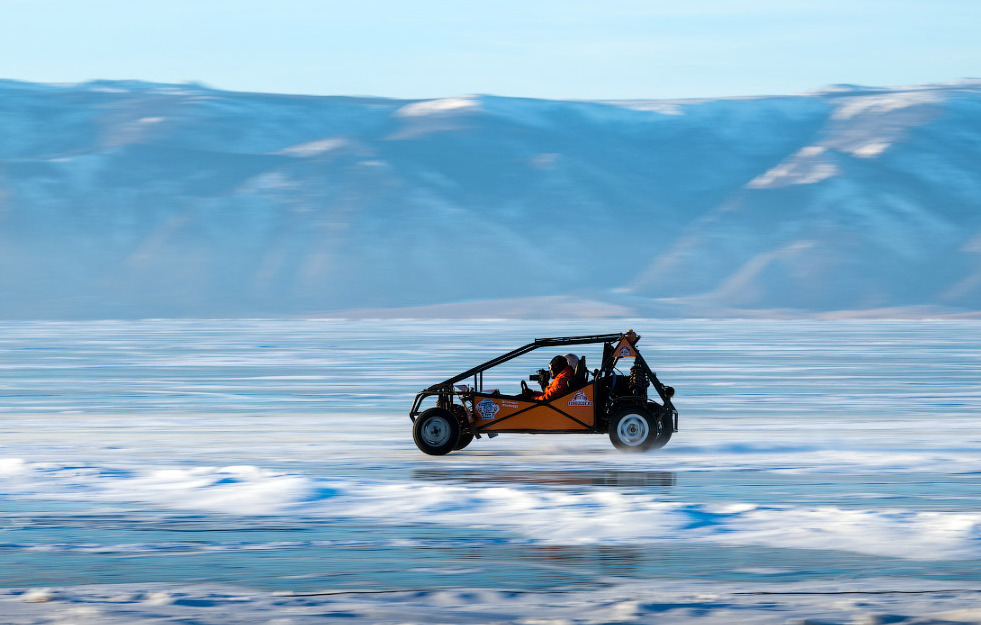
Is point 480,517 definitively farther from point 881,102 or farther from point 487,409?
point 881,102

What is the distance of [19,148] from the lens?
480 feet

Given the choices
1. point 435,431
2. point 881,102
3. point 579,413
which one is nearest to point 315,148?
point 881,102

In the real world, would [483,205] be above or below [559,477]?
above

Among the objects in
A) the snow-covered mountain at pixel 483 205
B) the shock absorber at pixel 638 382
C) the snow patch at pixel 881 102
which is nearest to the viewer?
the shock absorber at pixel 638 382

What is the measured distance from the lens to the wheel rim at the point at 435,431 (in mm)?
15266

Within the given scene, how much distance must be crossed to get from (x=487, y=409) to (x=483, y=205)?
4725 inches

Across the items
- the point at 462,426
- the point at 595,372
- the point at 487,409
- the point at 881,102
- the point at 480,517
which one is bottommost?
the point at 480,517

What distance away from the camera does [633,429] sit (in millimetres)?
15273

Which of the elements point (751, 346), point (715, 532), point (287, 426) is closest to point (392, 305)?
point (751, 346)

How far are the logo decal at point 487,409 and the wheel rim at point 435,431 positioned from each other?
35 centimetres

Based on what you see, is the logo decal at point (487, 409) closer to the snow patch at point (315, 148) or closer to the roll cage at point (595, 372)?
the roll cage at point (595, 372)

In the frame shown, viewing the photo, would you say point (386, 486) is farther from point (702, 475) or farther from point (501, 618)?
point (501, 618)

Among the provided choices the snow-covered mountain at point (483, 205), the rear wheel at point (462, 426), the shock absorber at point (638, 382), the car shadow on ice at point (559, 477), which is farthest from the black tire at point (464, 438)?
the snow-covered mountain at point (483, 205)

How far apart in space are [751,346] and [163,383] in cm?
2505
